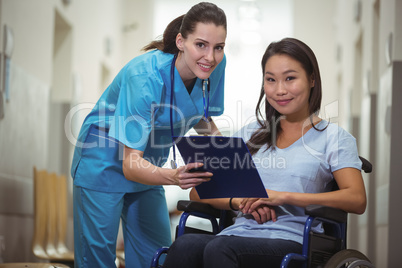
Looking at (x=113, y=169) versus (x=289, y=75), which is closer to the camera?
(x=289, y=75)

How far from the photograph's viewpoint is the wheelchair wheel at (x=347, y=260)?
1.35 m

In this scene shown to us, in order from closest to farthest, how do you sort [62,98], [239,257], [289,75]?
[239,257] < [289,75] < [62,98]

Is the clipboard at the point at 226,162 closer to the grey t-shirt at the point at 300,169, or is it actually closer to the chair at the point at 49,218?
the grey t-shirt at the point at 300,169

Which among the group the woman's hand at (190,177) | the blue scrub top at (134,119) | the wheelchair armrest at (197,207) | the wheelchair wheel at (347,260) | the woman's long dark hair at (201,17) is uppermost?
the woman's long dark hair at (201,17)

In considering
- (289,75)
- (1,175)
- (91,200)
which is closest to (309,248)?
(289,75)

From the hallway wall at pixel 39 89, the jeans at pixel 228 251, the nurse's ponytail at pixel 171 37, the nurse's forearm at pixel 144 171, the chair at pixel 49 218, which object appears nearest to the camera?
the jeans at pixel 228 251

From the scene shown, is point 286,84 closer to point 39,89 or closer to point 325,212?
point 325,212

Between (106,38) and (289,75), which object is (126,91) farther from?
(106,38)

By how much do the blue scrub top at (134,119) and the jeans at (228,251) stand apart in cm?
39

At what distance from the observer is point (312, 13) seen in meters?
6.76

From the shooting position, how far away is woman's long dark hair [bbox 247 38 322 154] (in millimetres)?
1617

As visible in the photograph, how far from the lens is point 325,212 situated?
1.38 m

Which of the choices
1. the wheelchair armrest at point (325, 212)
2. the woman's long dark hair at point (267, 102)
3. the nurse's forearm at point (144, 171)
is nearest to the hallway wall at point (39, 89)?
the nurse's forearm at point (144, 171)

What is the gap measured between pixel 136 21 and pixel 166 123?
5544mm
